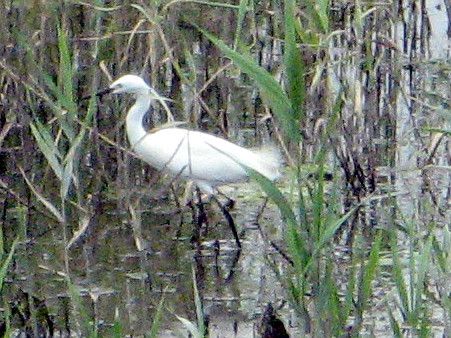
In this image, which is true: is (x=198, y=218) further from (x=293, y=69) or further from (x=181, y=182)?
(x=293, y=69)

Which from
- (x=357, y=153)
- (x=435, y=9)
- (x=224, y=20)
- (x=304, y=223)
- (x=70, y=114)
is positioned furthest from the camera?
(x=435, y=9)

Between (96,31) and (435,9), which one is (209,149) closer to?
(96,31)

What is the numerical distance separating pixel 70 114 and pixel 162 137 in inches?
60.1

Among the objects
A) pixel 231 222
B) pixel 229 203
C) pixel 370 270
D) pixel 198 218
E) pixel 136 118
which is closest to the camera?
pixel 370 270

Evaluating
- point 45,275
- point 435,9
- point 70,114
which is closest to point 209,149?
point 45,275

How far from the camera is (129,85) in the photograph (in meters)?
5.04

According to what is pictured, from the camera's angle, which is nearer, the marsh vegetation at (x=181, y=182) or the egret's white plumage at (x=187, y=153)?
the marsh vegetation at (x=181, y=182)

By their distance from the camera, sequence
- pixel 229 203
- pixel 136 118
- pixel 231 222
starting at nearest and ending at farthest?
pixel 231 222
pixel 136 118
pixel 229 203

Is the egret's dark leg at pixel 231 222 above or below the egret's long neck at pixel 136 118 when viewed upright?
below

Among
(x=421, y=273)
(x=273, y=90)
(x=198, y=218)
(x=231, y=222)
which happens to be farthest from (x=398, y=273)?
(x=198, y=218)

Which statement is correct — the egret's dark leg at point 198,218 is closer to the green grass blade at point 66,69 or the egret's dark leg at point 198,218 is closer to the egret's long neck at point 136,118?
the egret's long neck at point 136,118

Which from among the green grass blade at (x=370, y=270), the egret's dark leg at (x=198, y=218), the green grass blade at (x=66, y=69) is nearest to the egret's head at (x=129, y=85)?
the egret's dark leg at (x=198, y=218)

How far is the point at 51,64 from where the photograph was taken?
5.58 meters

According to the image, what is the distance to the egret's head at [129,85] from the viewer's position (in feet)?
16.5
